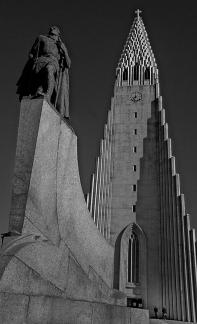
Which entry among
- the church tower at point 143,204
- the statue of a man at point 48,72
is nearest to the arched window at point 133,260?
the church tower at point 143,204

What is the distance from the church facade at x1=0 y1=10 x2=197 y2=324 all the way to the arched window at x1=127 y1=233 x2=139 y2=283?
84 millimetres

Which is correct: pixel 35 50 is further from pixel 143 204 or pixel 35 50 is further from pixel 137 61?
pixel 137 61

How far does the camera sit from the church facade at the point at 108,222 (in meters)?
5.03

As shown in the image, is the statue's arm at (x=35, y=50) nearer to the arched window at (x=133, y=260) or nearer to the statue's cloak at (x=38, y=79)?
the statue's cloak at (x=38, y=79)

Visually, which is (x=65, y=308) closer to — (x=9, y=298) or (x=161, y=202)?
(x=9, y=298)

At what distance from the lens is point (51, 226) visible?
5.96 metres

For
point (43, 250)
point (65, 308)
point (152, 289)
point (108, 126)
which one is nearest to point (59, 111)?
point (43, 250)

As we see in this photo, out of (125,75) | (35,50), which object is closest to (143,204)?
(125,75)

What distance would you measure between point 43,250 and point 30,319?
3.66ft

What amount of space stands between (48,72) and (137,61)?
33843mm

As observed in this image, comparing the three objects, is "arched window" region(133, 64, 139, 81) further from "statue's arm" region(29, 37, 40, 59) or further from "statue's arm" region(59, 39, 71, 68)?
"statue's arm" region(29, 37, 40, 59)

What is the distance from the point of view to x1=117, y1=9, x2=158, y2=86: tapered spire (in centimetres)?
3734

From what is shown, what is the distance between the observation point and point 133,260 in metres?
28.2

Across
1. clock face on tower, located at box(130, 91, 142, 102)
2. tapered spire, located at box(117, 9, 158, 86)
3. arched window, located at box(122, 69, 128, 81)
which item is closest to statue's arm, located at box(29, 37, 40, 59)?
clock face on tower, located at box(130, 91, 142, 102)
